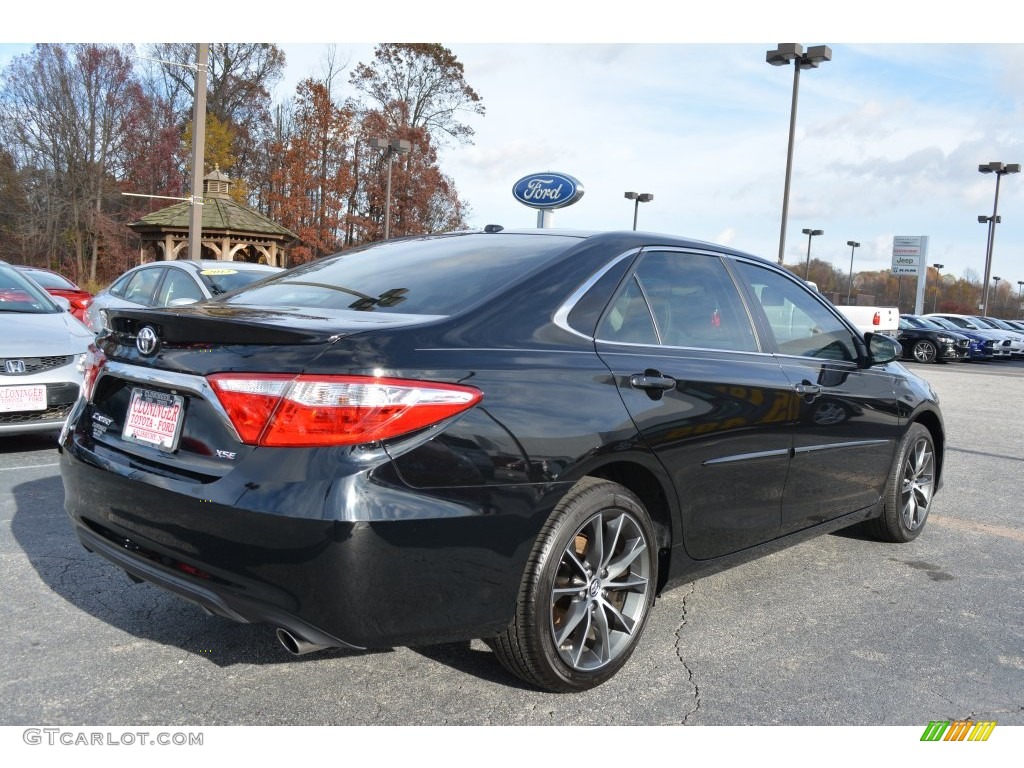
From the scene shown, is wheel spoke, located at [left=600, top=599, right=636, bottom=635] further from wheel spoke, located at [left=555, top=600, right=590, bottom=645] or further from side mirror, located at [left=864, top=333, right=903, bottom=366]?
side mirror, located at [left=864, top=333, right=903, bottom=366]

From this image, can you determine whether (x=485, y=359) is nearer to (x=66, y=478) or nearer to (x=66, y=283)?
(x=66, y=478)

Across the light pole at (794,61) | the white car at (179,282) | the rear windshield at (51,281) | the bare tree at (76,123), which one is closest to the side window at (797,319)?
the white car at (179,282)

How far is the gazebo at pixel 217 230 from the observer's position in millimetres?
24969

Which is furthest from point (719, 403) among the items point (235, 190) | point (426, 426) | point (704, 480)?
point (235, 190)

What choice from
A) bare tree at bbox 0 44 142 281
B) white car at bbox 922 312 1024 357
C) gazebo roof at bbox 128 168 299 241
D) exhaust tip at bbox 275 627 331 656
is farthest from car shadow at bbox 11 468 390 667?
bare tree at bbox 0 44 142 281

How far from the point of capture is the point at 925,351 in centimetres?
2894

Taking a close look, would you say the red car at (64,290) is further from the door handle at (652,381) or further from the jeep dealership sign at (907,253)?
the jeep dealership sign at (907,253)

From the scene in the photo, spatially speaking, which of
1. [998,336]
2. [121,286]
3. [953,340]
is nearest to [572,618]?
[121,286]

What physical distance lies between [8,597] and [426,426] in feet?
7.40

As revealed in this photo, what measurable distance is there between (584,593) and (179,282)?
281 inches

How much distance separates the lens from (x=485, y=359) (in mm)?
2701

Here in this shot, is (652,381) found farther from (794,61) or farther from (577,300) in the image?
(794,61)

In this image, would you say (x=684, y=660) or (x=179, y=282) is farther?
(x=179, y=282)

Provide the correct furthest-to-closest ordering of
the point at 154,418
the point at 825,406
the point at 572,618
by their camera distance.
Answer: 1. the point at 825,406
2. the point at 572,618
3. the point at 154,418
